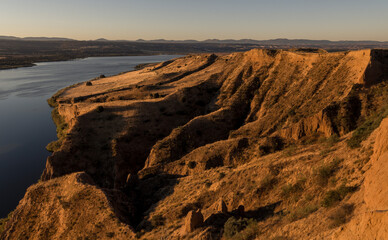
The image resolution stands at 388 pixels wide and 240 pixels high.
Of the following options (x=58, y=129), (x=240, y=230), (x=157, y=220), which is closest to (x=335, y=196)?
(x=240, y=230)

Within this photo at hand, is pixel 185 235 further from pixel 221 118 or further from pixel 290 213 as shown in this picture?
pixel 221 118

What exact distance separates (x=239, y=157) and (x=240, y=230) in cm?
1788

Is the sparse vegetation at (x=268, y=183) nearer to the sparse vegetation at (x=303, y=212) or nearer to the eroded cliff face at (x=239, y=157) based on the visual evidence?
the eroded cliff face at (x=239, y=157)

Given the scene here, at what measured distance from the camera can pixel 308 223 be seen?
13.9 m

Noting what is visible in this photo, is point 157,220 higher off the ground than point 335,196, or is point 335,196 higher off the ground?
point 335,196

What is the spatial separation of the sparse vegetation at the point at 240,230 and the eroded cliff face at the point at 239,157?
0.25 metres

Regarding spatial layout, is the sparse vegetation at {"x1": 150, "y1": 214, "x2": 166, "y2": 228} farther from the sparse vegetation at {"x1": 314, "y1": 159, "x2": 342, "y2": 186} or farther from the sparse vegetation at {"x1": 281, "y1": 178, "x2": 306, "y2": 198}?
the sparse vegetation at {"x1": 314, "y1": 159, "x2": 342, "y2": 186}

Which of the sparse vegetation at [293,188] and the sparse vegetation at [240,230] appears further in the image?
the sparse vegetation at [293,188]

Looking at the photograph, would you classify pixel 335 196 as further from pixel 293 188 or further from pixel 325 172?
pixel 293 188

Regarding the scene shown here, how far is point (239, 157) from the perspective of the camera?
34.1 metres

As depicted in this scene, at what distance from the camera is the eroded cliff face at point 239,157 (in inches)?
682

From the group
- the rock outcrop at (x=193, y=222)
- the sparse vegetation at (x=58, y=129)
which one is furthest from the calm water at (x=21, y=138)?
the rock outcrop at (x=193, y=222)

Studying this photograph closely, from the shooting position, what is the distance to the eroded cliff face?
17.3 meters

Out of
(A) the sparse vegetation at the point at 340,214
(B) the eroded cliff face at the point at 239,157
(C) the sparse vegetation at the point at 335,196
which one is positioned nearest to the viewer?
(A) the sparse vegetation at the point at 340,214
